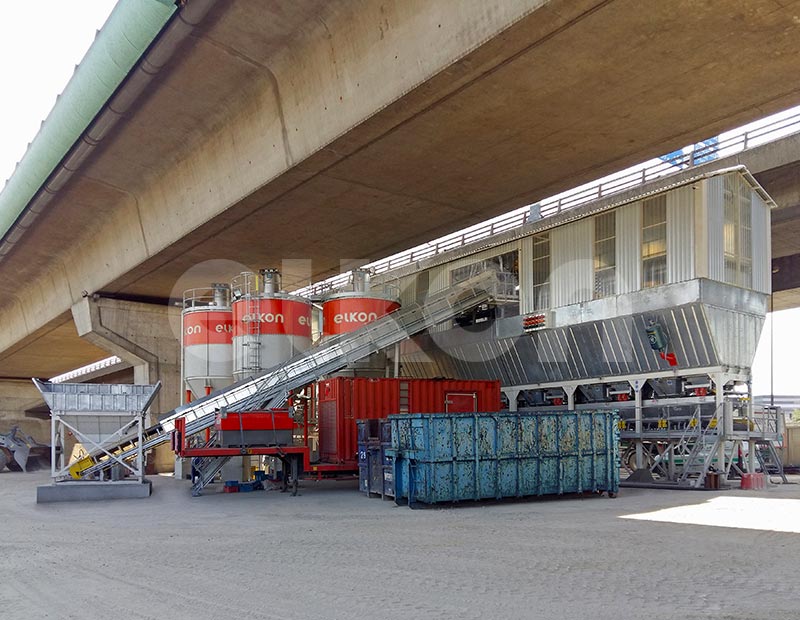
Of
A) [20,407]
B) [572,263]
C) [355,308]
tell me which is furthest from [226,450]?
[20,407]

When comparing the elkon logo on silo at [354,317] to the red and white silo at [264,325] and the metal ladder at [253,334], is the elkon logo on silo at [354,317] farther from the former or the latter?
the metal ladder at [253,334]

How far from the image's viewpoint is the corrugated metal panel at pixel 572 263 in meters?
23.0

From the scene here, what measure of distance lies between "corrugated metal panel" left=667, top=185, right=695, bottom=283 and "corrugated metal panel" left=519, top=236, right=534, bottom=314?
524cm

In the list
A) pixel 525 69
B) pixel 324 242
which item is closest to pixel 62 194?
pixel 324 242

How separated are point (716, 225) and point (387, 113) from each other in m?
11.1

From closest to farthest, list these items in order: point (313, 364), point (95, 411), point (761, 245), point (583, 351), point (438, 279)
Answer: point (95, 411), point (761, 245), point (313, 364), point (583, 351), point (438, 279)

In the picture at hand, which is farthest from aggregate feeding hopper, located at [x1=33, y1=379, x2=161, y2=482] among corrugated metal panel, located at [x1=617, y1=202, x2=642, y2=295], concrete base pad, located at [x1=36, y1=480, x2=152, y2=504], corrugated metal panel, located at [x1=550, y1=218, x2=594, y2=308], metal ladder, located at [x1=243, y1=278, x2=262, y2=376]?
corrugated metal panel, located at [x1=617, y1=202, x2=642, y2=295]

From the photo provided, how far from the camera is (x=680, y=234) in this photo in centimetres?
2056

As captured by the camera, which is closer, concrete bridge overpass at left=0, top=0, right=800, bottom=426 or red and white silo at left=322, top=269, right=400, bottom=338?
concrete bridge overpass at left=0, top=0, right=800, bottom=426

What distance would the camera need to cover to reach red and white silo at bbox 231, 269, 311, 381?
2583cm

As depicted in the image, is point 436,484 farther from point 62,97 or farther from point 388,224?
point 62,97

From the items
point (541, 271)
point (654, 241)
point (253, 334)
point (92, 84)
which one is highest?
point (92, 84)

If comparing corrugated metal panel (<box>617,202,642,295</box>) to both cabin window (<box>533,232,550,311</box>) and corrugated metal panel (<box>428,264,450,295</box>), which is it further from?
corrugated metal panel (<box>428,264,450,295</box>)

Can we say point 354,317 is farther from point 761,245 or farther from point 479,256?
point 761,245
